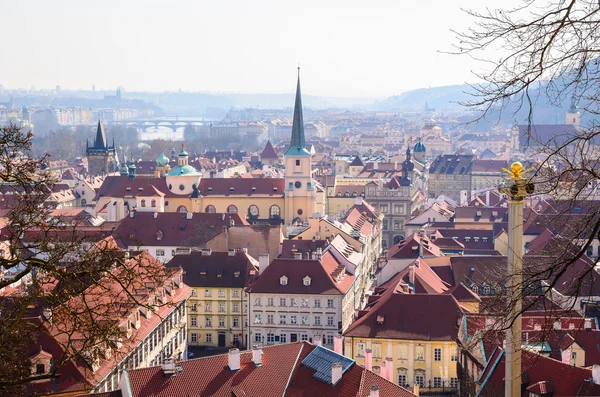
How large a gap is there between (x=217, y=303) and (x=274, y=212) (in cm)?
3088

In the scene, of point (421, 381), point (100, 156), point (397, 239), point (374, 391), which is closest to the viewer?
point (374, 391)

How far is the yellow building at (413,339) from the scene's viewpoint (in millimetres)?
40719

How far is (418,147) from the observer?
493ft

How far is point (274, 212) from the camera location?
84.6 metres

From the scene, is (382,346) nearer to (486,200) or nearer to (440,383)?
(440,383)

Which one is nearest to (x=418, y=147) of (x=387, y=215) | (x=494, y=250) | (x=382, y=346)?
(x=387, y=215)

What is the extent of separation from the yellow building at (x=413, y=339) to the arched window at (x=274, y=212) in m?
42.3

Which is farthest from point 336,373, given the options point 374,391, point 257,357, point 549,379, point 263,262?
point 263,262

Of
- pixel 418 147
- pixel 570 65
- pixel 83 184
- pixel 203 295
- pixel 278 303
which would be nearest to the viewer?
pixel 570 65

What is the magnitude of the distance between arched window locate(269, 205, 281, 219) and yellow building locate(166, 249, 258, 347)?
29.2 metres

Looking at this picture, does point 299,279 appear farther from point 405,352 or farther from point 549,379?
point 549,379

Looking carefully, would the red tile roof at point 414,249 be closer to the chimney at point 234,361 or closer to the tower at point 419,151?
the chimney at point 234,361

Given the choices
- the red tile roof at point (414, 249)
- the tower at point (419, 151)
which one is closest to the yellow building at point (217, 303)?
the red tile roof at point (414, 249)

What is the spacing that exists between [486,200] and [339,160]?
6781cm
